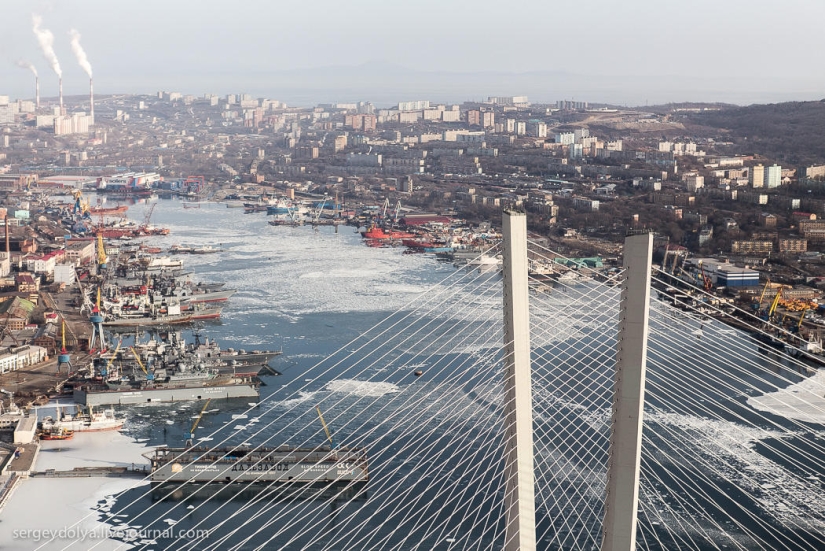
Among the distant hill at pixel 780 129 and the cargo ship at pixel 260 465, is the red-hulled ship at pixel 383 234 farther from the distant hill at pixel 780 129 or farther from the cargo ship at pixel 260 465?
the cargo ship at pixel 260 465

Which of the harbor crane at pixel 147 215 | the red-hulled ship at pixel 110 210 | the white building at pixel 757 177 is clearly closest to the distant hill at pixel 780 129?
the white building at pixel 757 177

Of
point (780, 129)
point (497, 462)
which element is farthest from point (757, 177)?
point (497, 462)

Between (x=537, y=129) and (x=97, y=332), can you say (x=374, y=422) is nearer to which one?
(x=97, y=332)

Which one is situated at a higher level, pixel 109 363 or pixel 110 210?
pixel 109 363

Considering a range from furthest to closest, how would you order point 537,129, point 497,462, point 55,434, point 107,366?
point 537,129
point 107,366
point 55,434
point 497,462

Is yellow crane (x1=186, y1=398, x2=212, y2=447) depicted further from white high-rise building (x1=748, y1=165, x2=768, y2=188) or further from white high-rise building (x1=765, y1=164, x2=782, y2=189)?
white high-rise building (x1=765, y1=164, x2=782, y2=189)

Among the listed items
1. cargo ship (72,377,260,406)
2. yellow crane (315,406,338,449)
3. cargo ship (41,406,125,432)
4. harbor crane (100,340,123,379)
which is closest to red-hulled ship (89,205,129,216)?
harbor crane (100,340,123,379)
